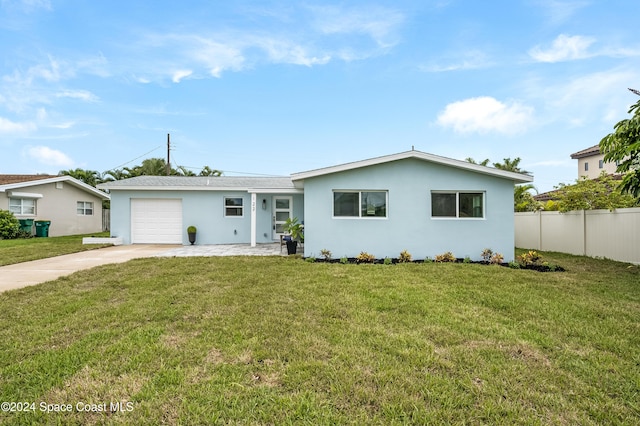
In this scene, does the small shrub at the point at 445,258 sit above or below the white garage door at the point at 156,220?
below

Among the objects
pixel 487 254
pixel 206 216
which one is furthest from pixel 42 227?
pixel 487 254

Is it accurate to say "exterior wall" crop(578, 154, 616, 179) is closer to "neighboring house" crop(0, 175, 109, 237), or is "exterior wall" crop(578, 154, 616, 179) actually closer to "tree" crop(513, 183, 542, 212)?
"tree" crop(513, 183, 542, 212)

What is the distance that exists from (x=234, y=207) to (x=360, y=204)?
22.5ft

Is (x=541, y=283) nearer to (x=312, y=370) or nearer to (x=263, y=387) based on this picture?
(x=312, y=370)

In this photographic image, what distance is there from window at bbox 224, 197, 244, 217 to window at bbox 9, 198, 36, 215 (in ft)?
44.6

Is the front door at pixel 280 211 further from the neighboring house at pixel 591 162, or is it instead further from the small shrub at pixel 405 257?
the neighboring house at pixel 591 162

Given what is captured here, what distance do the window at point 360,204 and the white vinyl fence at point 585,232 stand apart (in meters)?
7.55

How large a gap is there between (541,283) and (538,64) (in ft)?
34.6

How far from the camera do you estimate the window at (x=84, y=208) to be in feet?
70.7

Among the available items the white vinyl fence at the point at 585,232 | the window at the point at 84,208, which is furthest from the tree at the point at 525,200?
the window at the point at 84,208

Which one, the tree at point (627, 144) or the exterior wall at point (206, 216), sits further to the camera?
the exterior wall at point (206, 216)

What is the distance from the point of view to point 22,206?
18.4 m

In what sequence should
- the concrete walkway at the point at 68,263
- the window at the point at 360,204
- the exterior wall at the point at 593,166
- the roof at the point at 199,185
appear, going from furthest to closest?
the exterior wall at the point at 593,166, the roof at the point at 199,185, the window at the point at 360,204, the concrete walkway at the point at 68,263

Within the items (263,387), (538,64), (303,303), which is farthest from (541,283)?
(538,64)
